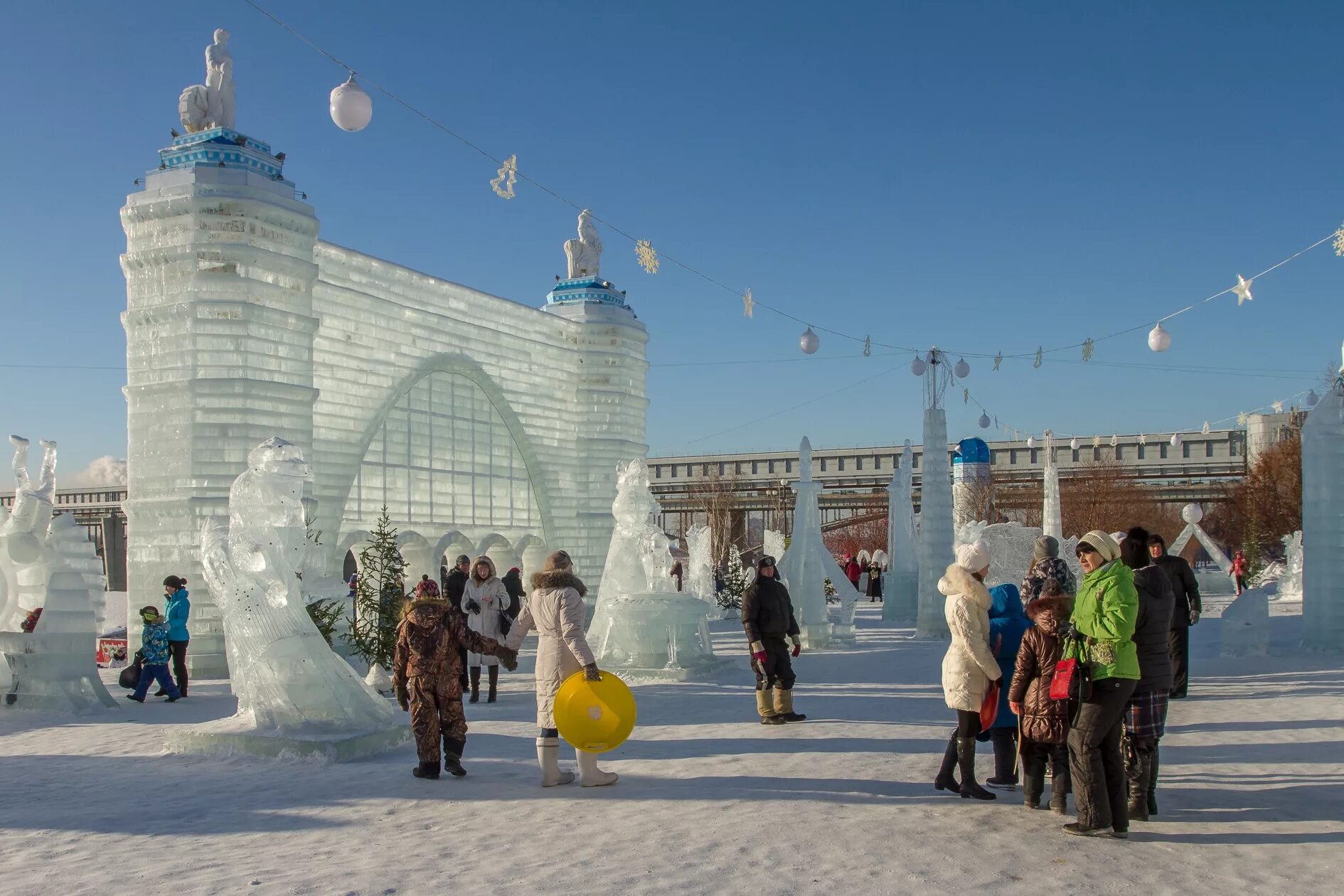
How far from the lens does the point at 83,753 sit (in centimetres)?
832

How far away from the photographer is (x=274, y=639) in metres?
8.09

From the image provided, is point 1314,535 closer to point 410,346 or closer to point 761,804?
point 761,804

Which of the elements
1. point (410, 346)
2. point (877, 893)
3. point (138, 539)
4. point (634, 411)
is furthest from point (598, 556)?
point (877, 893)

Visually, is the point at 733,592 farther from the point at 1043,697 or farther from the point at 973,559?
the point at 1043,697

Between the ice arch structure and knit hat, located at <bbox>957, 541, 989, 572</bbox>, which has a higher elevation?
the ice arch structure

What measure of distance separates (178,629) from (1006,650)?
358 inches

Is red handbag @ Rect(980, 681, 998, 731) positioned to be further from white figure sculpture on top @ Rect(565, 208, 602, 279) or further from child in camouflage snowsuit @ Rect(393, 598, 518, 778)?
white figure sculpture on top @ Rect(565, 208, 602, 279)

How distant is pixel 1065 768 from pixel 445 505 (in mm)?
15662

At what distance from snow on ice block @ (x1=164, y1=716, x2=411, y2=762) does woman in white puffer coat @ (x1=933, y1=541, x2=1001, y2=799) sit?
404cm

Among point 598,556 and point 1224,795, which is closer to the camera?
point 1224,795

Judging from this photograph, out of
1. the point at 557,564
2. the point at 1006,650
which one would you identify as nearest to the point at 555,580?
the point at 557,564

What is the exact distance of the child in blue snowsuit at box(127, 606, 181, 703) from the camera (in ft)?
37.6

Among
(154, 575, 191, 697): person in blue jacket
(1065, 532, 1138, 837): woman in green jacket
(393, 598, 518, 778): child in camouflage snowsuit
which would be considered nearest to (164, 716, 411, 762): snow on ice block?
(393, 598, 518, 778): child in camouflage snowsuit

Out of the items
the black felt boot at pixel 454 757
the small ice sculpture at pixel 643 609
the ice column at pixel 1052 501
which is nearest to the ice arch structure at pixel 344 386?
the small ice sculpture at pixel 643 609
